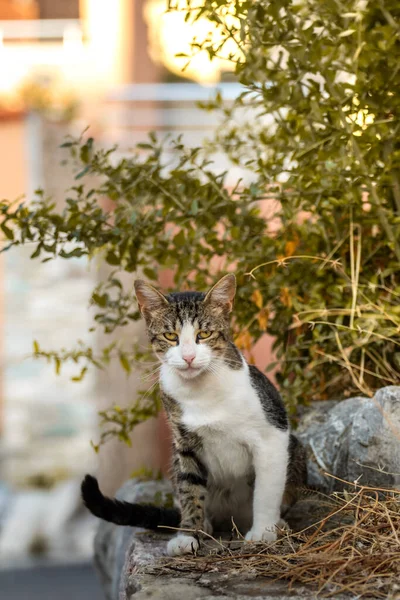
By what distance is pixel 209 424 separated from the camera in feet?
5.72

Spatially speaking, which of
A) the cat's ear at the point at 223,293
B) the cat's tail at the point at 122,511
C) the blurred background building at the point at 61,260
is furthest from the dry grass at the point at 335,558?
the blurred background building at the point at 61,260

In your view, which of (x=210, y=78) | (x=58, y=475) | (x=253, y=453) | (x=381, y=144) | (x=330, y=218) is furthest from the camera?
(x=210, y=78)

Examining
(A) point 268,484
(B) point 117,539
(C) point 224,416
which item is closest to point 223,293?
(C) point 224,416

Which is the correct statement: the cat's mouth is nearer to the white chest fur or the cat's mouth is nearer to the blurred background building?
the white chest fur

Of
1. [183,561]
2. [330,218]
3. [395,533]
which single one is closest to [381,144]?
[330,218]

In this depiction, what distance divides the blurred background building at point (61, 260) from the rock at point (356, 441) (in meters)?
1.85

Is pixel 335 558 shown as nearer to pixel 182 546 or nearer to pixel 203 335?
pixel 182 546

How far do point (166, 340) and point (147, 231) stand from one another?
0.41m

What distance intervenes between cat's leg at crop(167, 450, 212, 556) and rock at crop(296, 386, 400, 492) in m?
0.35

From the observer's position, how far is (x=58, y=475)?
5.02 metres

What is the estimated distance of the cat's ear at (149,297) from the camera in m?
1.81

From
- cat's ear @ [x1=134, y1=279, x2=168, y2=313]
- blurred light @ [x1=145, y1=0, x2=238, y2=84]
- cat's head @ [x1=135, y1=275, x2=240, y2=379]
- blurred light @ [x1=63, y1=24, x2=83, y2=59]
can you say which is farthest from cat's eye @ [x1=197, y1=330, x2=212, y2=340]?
blurred light @ [x1=63, y1=24, x2=83, y2=59]

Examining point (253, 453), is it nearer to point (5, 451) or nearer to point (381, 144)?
point (381, 144)

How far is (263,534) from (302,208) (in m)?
0.87
